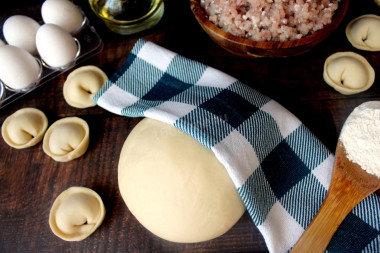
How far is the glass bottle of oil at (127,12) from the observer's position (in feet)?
3.15

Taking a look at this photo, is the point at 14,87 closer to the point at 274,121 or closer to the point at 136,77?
the point at 136,77

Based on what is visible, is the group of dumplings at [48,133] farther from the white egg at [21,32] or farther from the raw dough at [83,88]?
the white egg at [21,32]

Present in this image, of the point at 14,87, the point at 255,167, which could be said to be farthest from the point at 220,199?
the point at 14,87

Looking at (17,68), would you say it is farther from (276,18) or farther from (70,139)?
(276,18)

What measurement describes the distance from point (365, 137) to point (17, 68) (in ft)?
2.76

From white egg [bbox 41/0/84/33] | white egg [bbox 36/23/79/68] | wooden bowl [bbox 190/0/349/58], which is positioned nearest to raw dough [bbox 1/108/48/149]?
white egg [bbox 36/23/79/68]

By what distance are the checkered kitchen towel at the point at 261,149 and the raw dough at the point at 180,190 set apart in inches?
1.2

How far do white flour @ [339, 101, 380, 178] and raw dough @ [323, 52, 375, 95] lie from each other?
17cm

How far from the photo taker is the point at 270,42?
30.1 inches

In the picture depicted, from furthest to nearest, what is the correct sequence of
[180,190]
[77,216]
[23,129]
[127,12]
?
[127,12] < [23,129] < [77,216] < [180,190]

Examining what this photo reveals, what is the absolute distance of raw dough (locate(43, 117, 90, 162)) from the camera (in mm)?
819

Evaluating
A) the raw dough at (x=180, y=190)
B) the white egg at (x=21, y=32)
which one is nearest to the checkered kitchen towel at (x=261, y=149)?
the raw dough at (x=180, y=190)

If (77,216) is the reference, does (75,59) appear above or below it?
above

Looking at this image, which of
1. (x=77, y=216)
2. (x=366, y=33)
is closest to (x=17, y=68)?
(x=77, y=216)
